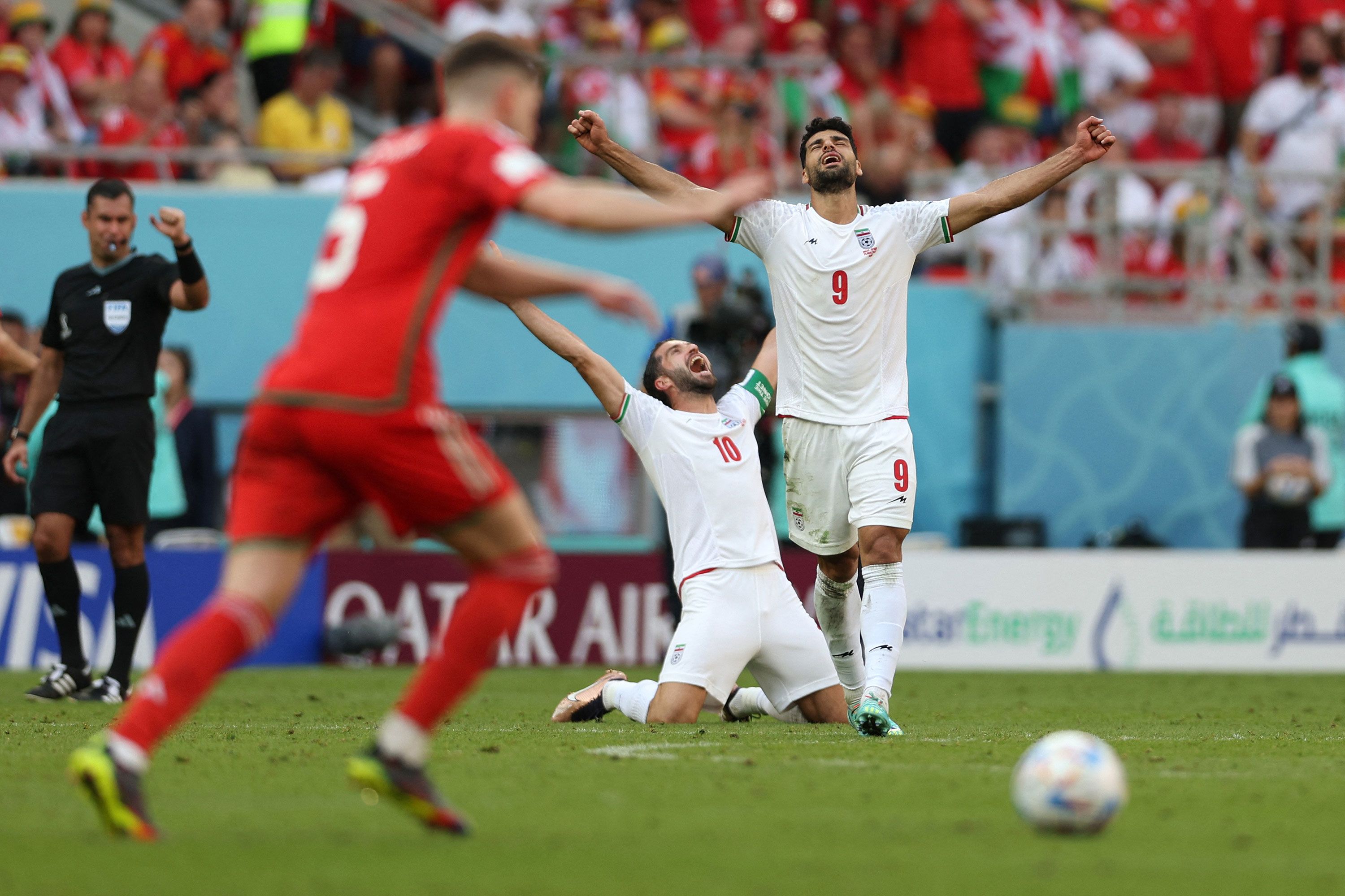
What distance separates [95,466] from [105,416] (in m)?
0.27

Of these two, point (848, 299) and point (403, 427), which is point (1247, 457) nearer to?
point (848, 299)

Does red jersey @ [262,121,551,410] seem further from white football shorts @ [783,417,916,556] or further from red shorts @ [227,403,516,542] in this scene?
white football shorts @ [783,417,916,556]

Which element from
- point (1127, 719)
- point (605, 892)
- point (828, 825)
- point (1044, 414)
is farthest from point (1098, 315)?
point (605, 892)

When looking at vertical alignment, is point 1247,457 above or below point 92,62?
below

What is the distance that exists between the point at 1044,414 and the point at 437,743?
430 inches

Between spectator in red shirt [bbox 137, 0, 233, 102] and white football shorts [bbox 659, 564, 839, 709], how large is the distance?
9906 millimetres

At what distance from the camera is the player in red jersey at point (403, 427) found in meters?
4.79

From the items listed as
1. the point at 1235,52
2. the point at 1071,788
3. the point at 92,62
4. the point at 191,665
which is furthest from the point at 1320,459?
the point at 191,665

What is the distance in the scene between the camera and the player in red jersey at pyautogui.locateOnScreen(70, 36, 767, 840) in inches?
188

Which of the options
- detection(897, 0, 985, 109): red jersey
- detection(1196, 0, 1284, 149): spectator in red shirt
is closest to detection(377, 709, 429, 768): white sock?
detection(897, 0, 985, 109): red jersey

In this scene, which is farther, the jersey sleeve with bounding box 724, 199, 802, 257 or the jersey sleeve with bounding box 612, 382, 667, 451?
the jersey sleeve with bounding box 612, 382, 667, 451

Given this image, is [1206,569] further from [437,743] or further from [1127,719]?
[437,743]

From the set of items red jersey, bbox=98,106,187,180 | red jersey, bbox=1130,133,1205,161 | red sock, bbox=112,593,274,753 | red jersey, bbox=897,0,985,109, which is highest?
red jersey, bbox=897,0,985,109

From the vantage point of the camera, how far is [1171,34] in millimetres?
19250
